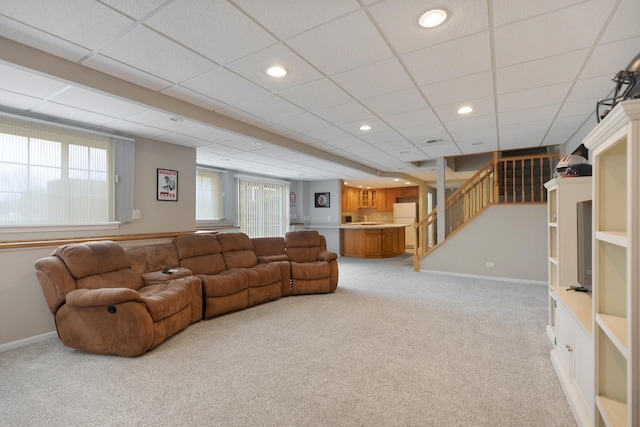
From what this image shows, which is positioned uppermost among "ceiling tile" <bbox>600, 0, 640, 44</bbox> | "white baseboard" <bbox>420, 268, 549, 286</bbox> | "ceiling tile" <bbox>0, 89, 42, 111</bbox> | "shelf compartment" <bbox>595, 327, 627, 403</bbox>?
"ceiling tile" <bbox>600, 0, 640, 44</bbox>

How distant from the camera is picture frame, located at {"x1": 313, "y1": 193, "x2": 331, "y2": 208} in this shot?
8961mm

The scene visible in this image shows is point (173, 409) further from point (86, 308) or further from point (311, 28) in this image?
point (311, 28)

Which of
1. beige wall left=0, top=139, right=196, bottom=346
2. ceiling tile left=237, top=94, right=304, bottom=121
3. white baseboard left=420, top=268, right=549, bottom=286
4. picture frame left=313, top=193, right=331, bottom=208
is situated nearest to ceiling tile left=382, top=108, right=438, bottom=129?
ceiling tile left=237, top=94, right=304, bottom=121

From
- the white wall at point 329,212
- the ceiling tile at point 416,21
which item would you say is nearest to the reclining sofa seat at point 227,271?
the ceiling tile at point 416,21

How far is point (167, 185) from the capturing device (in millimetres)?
4398

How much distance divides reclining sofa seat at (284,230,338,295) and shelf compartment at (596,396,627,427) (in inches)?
137

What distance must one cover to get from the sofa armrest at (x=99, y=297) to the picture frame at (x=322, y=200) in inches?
260

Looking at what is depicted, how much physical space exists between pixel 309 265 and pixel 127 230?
2.51 m

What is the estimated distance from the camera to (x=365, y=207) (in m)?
11.0

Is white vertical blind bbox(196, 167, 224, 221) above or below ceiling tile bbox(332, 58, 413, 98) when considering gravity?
below

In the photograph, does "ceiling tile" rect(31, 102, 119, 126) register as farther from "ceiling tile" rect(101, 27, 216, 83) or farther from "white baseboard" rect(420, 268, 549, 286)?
"white baseboard" rect(420, 268, 549, 286)

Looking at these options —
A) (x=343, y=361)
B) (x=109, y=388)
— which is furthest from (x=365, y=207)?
(x=109, y=388)

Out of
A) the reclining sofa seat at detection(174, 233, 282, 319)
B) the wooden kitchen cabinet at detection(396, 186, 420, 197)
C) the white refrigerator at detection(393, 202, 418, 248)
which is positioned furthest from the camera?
the wooden kitchen cabinet at detection(396, 186, 420, 197)

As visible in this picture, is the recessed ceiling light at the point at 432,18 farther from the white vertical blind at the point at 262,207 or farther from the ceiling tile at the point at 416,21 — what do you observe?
the white vertical blind at the point at 262,207
